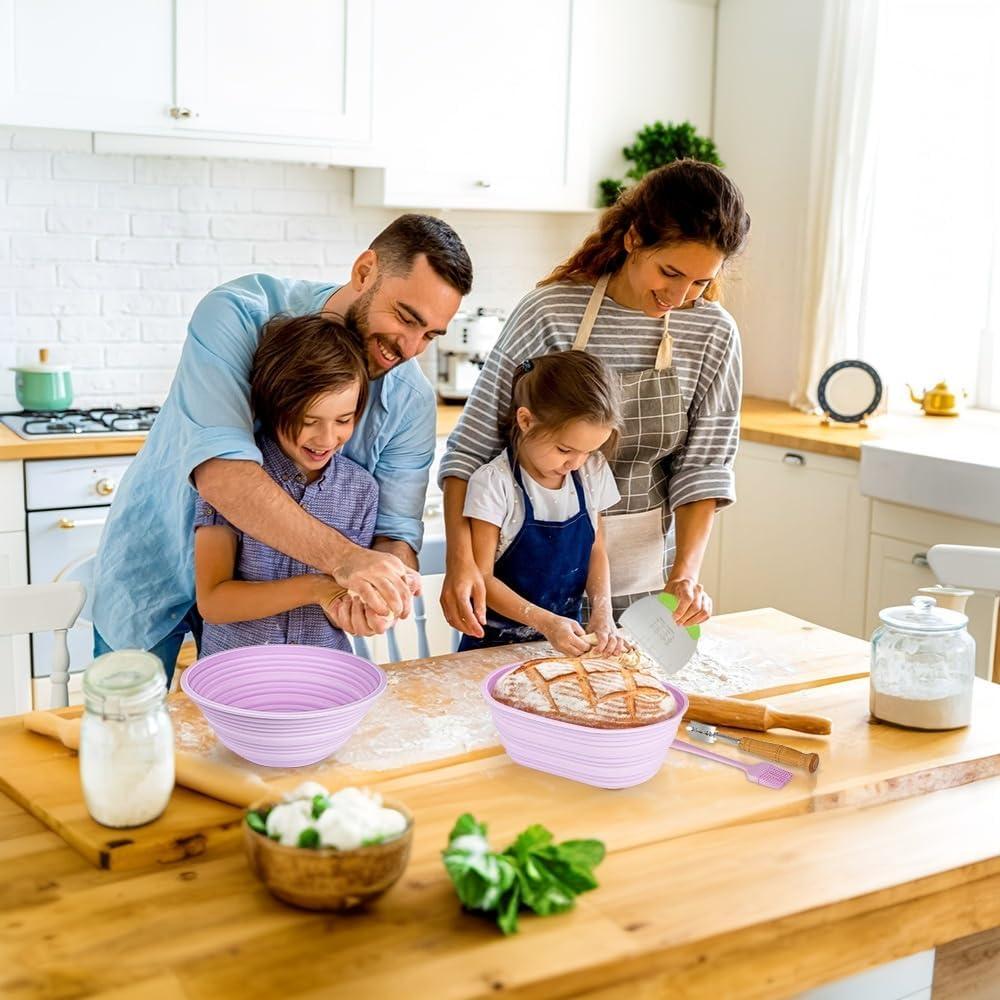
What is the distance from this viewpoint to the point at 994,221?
3680 millimetres

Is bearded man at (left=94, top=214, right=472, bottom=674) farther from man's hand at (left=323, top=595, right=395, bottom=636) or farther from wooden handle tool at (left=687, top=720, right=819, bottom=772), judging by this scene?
wooden handle tool at (left=687, top=720, right=819, bottom=772)

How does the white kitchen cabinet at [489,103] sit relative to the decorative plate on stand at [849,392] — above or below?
above

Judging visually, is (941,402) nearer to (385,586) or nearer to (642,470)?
(642,470)

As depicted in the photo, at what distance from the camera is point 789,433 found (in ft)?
11.8

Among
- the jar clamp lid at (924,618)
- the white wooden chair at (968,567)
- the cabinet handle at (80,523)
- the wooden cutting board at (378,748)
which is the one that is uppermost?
the jar clamp lid at (924,618)

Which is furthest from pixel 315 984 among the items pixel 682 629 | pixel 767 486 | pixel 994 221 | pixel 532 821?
pixel 994 221

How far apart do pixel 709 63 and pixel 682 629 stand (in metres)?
3.15

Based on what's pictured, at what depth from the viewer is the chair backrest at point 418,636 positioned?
7.81ft

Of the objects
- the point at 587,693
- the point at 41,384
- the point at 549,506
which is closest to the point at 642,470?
the point at 549,506

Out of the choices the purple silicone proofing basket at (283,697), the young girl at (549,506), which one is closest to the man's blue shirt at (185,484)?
the young girl at (549,506)

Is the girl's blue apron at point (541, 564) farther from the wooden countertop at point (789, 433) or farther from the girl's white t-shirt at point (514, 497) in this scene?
the wooden countertop at point (789, 433)

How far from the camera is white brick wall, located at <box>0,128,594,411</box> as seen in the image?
3.57 meters

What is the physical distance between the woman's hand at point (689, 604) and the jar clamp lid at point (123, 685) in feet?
2.91

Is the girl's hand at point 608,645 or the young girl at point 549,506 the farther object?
the young girl at point 549,506
